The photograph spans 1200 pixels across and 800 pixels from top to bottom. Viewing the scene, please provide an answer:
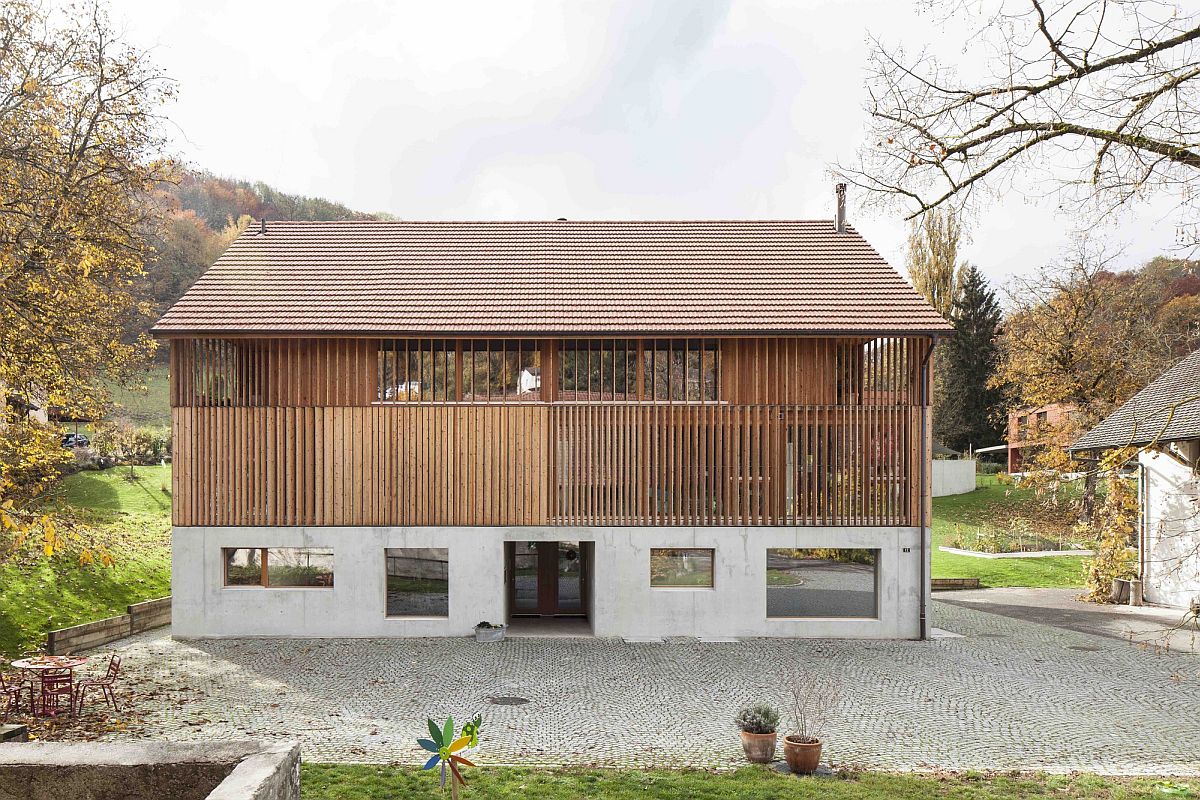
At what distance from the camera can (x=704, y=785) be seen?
9.40m

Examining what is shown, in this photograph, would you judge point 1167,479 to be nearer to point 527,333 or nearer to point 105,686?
point 527,333

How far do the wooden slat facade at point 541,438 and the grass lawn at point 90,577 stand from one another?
3.09 m

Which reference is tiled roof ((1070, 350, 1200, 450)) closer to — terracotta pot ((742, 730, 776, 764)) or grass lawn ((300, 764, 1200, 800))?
grass lawn ((300, 764, 1200, 800))

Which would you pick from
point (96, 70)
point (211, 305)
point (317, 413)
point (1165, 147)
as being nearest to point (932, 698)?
point (1165, 147)

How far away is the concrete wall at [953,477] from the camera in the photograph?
41.3 m

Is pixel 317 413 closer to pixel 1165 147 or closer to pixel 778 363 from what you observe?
pixel 778 363

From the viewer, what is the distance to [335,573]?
17.2 m

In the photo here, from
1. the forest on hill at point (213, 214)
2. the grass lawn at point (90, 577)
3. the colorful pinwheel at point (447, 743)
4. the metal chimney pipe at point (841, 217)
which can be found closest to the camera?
the colorful pinwheel at point (447, 743)

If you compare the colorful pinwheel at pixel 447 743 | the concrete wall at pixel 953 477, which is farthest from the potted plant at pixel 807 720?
the concrete wall at pixel 953 477

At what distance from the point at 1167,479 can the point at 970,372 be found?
2533 centimetres

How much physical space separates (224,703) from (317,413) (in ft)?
20.1

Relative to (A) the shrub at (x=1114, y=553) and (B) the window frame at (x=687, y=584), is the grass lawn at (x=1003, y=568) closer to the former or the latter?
(A) the shrub at (x=1114, y=553)

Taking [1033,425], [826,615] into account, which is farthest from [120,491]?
[1033,425]

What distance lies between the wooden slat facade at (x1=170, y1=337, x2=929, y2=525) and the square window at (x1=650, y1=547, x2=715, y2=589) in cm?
61
